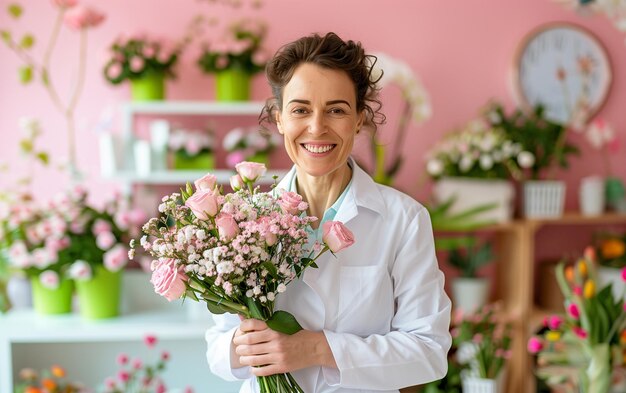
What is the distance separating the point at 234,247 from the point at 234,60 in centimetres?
201

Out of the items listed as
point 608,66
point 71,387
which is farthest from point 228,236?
point 608,66

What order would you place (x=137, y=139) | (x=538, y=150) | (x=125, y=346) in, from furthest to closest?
1. (x=538, y=150)
2. (x=137, y=139)
3. (x=125, y=346)

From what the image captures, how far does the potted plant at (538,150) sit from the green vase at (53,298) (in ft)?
6.34

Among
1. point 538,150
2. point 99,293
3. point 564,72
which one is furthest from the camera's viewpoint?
point 564,72

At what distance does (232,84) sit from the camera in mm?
3039

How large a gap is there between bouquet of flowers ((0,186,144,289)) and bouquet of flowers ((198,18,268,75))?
0.72 m

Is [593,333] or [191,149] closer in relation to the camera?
[593,333]

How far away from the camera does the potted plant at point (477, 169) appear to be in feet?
10.3

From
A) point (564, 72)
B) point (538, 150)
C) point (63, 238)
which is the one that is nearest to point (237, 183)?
point (63, 238)

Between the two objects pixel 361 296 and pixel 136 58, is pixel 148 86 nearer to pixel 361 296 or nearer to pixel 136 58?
pixel 136 58

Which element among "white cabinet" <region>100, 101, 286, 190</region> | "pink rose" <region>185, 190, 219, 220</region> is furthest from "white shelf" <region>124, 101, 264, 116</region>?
"pink rose" <region>185, 190, 219, 220</region>

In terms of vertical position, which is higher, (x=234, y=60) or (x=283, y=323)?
(x=234, y=60)

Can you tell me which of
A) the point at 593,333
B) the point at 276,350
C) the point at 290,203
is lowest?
the point at 593,333

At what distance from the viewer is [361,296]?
1319 millimetres
